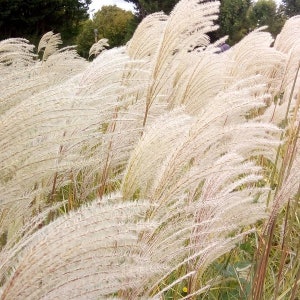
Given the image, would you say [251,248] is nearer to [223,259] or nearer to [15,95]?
[223,259]

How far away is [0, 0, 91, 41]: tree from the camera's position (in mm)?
23531

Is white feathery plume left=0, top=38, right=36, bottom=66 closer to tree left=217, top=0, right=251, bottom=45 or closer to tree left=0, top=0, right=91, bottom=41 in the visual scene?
tree left=0, top=0, right=91, bottom=41

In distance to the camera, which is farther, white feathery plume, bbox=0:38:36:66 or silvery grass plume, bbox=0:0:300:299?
white feathery plume, bbox=0:38:36:66

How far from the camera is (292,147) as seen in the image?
1.82 metres

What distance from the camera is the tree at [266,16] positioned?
33781 millimetres

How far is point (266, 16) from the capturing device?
111 feet

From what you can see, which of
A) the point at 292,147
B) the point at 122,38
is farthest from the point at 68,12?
the point at 292,147

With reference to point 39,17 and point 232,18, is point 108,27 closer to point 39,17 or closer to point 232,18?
point 39,17

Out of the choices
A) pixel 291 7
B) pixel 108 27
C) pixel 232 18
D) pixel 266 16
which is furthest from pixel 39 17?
pixel 291 7

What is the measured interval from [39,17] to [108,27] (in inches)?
240

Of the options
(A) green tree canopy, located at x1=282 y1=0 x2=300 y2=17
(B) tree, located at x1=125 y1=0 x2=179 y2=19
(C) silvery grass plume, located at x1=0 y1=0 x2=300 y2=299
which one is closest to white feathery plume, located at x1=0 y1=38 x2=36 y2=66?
(C) silvery grass plume, located at x1=0 y1=0 x2=300 y2=299

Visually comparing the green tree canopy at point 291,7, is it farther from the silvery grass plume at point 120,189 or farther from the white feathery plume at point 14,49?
the silvery grass plume at point 120,189

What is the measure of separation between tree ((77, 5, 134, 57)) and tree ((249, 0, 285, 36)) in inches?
323

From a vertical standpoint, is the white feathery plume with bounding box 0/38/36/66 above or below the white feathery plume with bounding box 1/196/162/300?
above
